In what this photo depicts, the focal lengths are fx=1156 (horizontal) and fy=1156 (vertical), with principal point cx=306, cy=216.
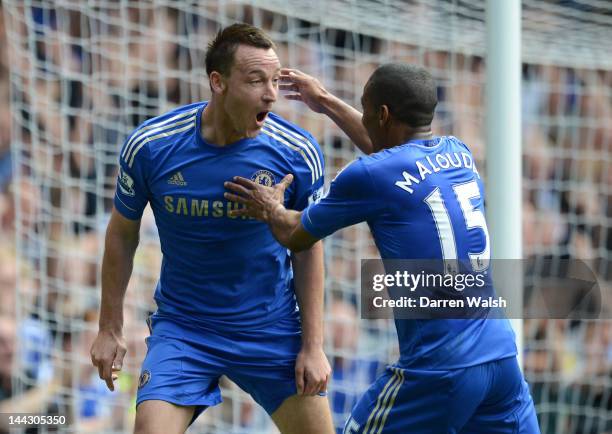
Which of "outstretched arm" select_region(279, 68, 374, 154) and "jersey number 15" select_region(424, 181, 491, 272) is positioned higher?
"outstretched arm" select_region(279, 68, 374, 154)

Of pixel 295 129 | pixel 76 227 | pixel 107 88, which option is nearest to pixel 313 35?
pixel 107 88

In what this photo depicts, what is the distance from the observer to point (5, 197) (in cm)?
634

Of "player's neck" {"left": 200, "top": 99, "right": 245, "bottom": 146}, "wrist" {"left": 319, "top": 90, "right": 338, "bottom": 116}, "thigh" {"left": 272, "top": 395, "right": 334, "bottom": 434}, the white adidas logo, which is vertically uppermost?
"wrist" {"left": 319, "top": 90, "right": 338, "bottom": 116}

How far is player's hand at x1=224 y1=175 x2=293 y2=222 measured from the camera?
3953 millimetres

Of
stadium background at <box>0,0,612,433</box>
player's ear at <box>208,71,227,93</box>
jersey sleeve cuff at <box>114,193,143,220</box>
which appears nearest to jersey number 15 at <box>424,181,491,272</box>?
player's ear at <box>208,71,227,93</box>

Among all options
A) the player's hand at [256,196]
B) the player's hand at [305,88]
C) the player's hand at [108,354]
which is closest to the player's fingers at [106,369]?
the player's hand at [108,354]

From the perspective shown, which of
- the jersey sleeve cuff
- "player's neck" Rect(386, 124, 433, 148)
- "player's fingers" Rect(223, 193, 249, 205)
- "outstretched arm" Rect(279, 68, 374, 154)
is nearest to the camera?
"player's neck" Rect(386, 124, 433, 148)

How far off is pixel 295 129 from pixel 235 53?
36 centimetres

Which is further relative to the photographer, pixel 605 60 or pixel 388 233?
pixel 605 60

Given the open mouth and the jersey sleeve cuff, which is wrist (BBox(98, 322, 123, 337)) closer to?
the jersey sleeve cuff

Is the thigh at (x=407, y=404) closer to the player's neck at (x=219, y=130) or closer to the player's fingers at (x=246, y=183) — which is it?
the player's fingers at (x=246, y=183)

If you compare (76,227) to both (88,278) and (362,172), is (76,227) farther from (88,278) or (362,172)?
(362,172)

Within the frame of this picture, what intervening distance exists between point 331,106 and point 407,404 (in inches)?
50.4

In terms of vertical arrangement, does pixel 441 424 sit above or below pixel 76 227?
below
